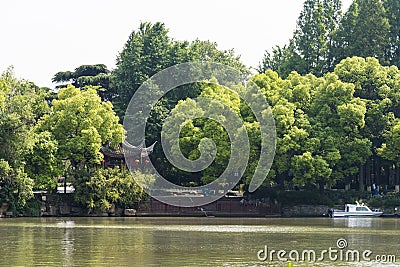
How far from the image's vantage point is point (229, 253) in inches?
911

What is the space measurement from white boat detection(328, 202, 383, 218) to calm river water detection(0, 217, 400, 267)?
10.0 meters

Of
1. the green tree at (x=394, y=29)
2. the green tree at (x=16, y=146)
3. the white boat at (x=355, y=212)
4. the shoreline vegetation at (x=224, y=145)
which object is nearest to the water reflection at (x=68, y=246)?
the green tree at (x=16, y=146)

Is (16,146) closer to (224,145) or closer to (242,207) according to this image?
(224,145)

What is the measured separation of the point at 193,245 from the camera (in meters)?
25.4

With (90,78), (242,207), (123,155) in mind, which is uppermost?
(90,78)

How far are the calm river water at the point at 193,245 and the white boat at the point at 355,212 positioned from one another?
10030mm

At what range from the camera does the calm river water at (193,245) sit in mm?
21047

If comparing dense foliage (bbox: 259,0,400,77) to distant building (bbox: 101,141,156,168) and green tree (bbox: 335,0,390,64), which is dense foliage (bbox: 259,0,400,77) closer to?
green tree (bbox: 335,0,390,64)

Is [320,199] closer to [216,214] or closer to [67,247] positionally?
[216,214]

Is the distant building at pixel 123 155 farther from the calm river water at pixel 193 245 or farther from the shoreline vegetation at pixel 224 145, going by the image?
the calm river water at pixel 193 245

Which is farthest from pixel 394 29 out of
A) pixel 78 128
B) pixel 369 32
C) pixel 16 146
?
pixel 16 146

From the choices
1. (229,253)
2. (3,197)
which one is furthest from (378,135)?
(229,253)

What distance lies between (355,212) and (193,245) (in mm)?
22878

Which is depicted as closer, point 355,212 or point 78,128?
point 355,212
